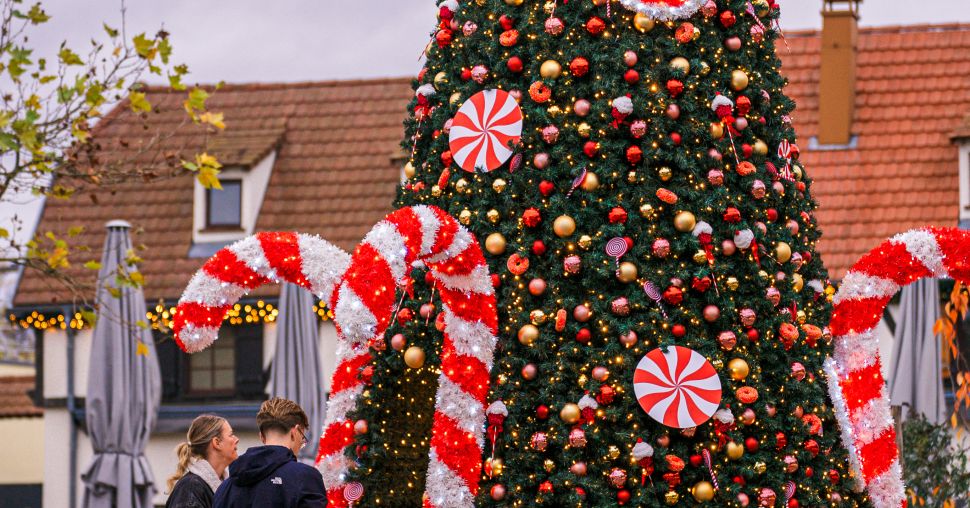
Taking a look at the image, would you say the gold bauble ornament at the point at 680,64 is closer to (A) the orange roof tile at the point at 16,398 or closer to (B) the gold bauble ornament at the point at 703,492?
(B) the gold bauble ornament at the point at 703,492

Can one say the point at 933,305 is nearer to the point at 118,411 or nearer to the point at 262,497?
the point at 118,411

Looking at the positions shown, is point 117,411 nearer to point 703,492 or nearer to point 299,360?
point 299,360

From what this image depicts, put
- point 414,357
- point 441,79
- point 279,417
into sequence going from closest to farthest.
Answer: point 279,417 < point 414,357 < point 441,79

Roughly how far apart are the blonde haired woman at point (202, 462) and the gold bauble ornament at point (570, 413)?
1.62 meters

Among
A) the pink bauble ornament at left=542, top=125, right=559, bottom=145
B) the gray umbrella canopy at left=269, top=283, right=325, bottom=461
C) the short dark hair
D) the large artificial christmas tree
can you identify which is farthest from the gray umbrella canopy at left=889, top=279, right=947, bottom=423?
the short dark hair

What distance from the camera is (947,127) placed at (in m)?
20.0

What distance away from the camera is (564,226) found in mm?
7133

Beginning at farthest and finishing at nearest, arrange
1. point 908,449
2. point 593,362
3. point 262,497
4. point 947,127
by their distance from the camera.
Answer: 1. point 947,127
2. point 908,449
3. point 593,362
4. point 262,497

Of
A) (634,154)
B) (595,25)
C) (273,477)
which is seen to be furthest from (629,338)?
(273,477)

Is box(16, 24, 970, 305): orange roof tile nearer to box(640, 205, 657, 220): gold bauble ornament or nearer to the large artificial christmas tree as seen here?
the large artificial christmas tree

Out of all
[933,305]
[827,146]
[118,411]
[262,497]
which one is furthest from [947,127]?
[262,497]

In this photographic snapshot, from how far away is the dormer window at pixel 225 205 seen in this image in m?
21.5

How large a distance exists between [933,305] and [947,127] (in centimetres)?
475

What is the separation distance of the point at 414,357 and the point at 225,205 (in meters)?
14.5
